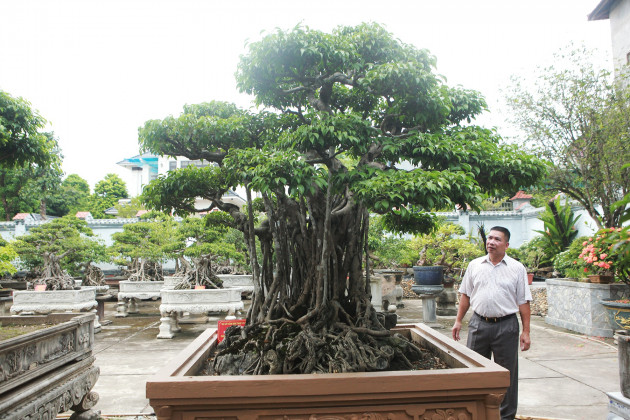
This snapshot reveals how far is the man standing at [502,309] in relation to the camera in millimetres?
2592

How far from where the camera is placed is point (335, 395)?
78.5 inches

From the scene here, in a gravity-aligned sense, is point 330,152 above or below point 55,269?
above

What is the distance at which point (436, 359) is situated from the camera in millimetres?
2732

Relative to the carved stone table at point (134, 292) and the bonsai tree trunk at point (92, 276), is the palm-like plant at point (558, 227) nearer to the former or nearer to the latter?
the carved stone table at point (134, 292)

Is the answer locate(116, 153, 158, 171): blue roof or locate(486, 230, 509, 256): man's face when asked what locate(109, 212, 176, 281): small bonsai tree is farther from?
locate(116, 153, 158, 171): blue roof

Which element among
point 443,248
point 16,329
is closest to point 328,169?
point 16,329

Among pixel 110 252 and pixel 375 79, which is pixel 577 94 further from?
pixel 110 252

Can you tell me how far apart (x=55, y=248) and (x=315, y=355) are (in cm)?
646

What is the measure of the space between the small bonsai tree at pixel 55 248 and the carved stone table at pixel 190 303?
1.72 m

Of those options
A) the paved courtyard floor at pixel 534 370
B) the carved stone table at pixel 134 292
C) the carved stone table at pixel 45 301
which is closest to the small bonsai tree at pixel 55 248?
the carved stone table at pixel 45 301

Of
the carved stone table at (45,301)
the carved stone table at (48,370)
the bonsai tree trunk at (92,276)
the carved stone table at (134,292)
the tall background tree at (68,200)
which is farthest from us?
the tall background tree at (68,200)

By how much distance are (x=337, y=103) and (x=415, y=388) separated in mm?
2074

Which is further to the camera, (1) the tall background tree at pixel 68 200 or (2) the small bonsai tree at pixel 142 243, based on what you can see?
(1) the tall background tree at pixel 68 200

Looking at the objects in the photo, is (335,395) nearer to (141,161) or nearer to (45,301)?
(45,301)
